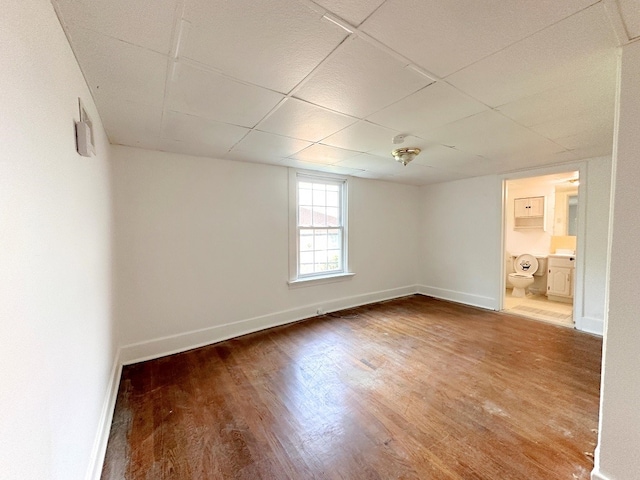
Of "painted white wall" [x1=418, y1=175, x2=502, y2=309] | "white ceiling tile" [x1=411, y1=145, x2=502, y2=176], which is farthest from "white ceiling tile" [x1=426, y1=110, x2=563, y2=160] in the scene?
"painted white wall" [x1=418, y1=175, x2=502, y2=309]

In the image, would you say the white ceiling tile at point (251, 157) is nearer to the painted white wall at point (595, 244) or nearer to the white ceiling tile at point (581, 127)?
the white ceiling tile at point (581, 127)

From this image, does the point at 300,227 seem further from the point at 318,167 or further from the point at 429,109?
the point at 429,109

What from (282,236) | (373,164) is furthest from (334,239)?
(373,164)

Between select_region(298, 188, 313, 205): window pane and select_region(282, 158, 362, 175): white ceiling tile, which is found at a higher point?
select_region(282, 158, 362, 175): white ceiling tile

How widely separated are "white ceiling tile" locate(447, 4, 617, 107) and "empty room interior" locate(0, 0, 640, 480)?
0.5 inches

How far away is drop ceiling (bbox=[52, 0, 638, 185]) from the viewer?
42.9 inches

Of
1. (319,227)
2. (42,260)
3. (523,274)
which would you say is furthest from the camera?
(523,274)

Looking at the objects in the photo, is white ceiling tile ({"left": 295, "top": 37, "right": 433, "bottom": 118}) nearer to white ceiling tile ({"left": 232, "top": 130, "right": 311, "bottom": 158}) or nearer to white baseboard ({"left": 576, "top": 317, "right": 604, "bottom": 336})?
white ceiling tile ({"left": 232, "top": 130, "right": 311, "bottom": 158})

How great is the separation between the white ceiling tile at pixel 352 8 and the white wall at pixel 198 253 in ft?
8.28

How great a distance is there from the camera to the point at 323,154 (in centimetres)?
313

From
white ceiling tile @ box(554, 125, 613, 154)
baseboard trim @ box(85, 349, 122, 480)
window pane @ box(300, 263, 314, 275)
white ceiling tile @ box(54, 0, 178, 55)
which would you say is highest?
white ceiling tile @ box(554, 125, 613, 154)

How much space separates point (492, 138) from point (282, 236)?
107 inches

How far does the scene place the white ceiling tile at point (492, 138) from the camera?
2191 mm

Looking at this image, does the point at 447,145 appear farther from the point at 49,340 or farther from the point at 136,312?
the point at 136,312
